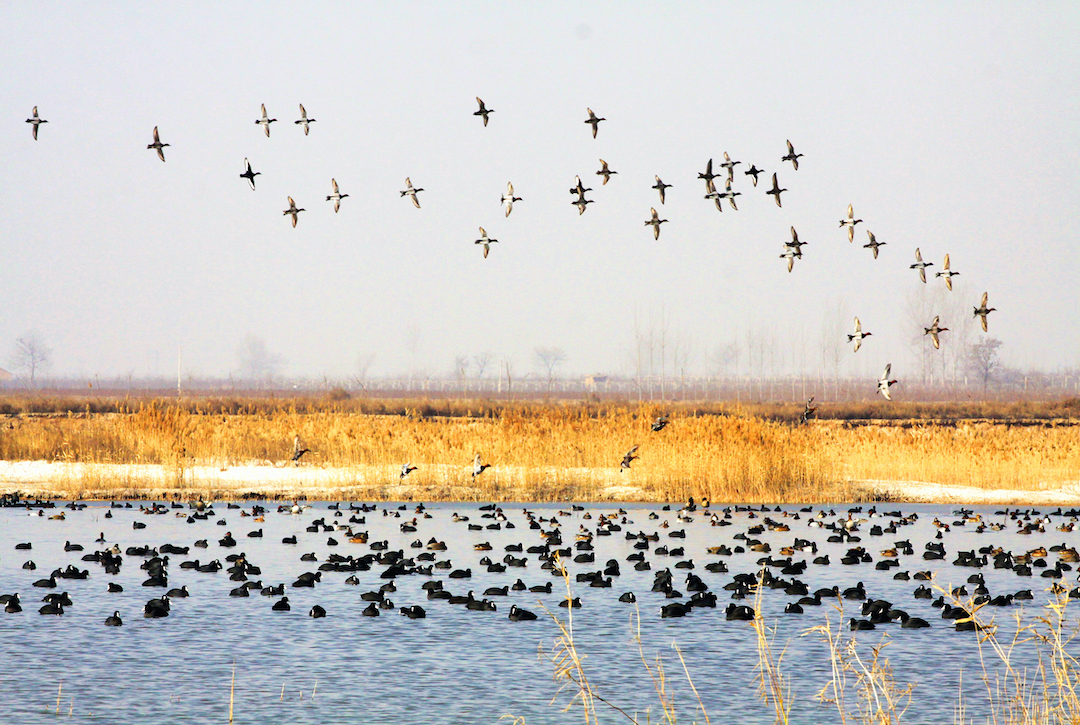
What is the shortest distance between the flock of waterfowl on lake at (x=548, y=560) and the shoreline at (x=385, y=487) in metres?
2.99

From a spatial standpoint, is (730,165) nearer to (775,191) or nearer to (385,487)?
(775,191)

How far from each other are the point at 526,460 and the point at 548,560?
15634 millimetres

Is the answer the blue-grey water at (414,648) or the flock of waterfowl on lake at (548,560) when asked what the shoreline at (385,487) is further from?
the blue-grey water at (414,648)

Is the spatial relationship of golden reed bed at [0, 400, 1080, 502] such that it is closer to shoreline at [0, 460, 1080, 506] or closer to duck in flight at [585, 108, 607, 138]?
shoreline at [0, 460, 1080, 506]

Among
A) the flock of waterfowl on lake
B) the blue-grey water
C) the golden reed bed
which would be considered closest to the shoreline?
the golden reed bed

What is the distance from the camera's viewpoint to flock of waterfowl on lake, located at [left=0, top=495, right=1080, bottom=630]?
62.1 feet

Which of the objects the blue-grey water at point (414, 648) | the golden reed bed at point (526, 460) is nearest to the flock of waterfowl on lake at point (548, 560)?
the blue-grey water at point (414, 648)

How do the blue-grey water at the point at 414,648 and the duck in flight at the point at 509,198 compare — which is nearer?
the blue-grey water at the point at 414,648

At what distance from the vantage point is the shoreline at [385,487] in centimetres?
3694

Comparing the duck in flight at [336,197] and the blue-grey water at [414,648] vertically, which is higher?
the duck in flight at [336,197]

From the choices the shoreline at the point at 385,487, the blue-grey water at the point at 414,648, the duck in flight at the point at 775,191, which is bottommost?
the blue-grey water at the point at 414,648

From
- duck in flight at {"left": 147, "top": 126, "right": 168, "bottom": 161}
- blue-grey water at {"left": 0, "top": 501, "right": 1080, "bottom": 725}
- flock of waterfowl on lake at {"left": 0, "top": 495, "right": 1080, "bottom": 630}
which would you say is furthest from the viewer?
duck in flight at {"left": 147, "top": 126, "right": 168, "bottom": 161}

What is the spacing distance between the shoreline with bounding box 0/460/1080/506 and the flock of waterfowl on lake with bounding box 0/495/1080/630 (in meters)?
2.99

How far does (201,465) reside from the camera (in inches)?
1654
